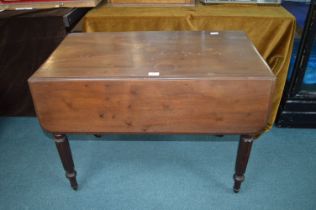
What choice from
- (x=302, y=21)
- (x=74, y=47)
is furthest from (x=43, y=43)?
(x=302, y=21)

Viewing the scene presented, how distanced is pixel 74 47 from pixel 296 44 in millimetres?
1311

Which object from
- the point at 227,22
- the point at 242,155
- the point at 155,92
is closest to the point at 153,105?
the point at 155,92

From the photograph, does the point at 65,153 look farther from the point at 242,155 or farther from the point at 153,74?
the point at 242,155

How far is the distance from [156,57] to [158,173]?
69 centimetres

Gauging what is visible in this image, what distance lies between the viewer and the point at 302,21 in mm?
1514

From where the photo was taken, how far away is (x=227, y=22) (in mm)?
1506

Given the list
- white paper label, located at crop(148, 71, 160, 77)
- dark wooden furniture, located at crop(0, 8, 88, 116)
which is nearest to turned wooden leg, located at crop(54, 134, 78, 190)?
white paper label, located at crop(148, 71, 160, 77)

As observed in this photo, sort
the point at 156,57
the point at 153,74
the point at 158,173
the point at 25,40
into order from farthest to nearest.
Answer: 1. the point at 25,40
2. the point at 158,173
3. the point at 156,57
4. the point at 153,74

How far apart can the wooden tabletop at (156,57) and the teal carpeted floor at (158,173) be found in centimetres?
69

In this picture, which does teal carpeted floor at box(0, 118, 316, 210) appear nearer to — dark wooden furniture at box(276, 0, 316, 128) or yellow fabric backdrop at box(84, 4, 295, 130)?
dark wooden furniture at box(276, 0, 316, 128)

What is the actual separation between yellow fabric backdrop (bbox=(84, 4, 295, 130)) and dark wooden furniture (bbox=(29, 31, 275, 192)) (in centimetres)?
42

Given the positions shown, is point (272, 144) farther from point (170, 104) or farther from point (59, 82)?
point (59, 82)

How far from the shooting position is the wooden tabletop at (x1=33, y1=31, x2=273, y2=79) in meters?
0.99

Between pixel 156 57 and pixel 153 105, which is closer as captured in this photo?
pixel 153 105
